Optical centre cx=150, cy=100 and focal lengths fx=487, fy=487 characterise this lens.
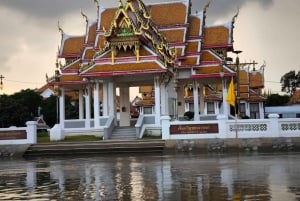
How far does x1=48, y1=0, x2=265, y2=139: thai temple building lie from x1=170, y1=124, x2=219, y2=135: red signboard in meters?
1.25

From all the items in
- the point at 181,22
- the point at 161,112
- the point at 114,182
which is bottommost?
the point at 114,182

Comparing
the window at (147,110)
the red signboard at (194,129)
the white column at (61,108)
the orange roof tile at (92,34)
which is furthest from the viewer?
the window at (147,110)

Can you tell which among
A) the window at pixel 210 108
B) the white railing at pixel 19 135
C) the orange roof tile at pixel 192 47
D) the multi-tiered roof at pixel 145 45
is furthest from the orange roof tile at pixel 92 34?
the window at pixel 210 108

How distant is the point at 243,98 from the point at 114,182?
4293 cm

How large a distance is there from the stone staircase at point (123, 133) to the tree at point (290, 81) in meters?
69.7

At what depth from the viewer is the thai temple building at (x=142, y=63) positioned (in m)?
29.7

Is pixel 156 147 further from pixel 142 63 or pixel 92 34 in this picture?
pixel 92 34

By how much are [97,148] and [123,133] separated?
553 centimetres

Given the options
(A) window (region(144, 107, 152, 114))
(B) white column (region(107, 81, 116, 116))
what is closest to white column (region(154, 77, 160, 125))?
(B) white column (region(107, 81, 116, 116))

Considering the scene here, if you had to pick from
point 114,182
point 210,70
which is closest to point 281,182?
point 114,182

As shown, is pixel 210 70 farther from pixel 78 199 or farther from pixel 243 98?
pixel 78 199

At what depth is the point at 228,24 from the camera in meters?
39.6

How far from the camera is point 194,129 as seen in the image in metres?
24.3

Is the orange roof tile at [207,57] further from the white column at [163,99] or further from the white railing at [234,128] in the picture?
the white railing at [234,128]
